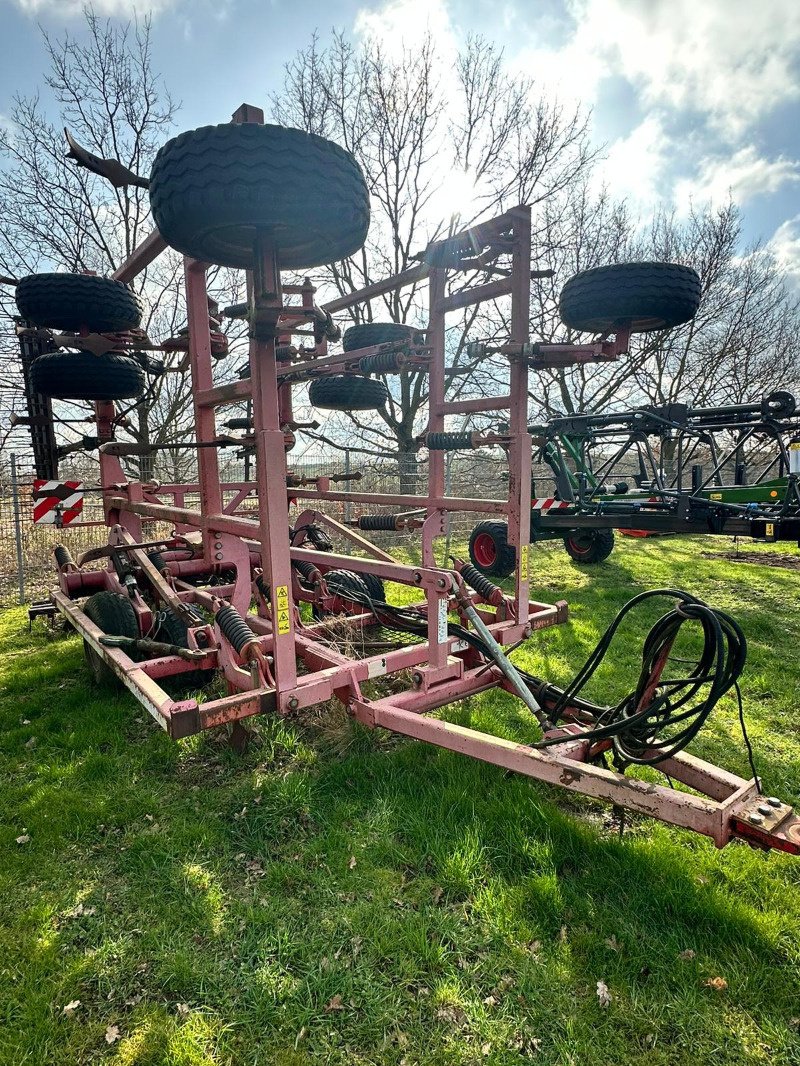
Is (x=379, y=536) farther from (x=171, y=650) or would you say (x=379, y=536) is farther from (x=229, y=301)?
(x=171, y=650)

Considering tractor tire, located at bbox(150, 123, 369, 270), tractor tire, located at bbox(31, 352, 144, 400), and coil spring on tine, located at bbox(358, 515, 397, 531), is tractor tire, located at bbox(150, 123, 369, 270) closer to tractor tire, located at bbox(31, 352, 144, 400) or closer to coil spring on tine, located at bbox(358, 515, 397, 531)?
coil spring on tine, located at bbox(358, 515, 397, 531)

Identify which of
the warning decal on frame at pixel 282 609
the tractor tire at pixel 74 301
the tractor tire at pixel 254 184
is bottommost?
the warning decal on frame at pixel 282 609

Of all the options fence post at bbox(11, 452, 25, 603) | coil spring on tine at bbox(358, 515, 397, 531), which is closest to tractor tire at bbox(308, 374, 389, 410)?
coil spring on tine at bbox(358, 515, 397, 531)

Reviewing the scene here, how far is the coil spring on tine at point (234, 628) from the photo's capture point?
281cm

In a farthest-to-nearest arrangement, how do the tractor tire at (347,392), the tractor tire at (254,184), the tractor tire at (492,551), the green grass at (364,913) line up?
the tractor tire at (492,551), the tractor tire at (347,392), the tractor tire at (254,184), the green grass at (364,913)

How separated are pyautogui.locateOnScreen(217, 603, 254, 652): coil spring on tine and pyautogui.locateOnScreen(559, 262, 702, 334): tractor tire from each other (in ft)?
9.63

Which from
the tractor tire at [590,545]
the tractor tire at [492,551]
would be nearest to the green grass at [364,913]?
the tractor tire at [492,551]

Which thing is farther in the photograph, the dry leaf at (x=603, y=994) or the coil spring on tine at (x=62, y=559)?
the coil spring on tine at (x=62, y=559)

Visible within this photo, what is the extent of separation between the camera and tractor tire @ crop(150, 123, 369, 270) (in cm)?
208

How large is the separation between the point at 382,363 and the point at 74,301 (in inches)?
97.2

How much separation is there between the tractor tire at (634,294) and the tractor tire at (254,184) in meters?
2.01

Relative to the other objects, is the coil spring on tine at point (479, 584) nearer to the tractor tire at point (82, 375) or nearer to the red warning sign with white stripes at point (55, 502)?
the tractor tire at point (82, 375)

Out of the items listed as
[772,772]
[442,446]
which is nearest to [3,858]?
[442,446]

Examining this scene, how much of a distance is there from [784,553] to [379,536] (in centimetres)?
718
